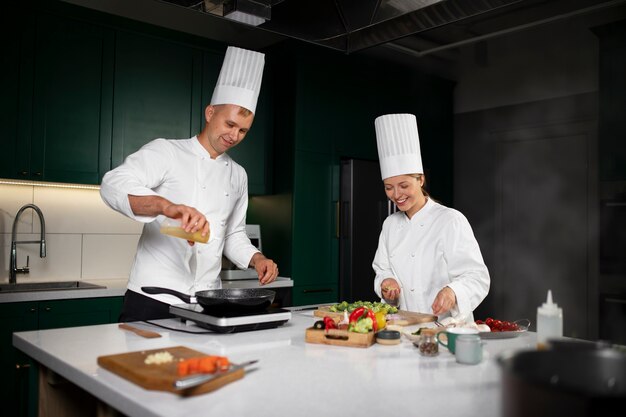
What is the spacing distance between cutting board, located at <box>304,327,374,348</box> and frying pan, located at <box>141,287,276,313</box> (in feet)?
0.74

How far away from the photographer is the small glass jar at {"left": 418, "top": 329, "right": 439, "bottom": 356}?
4.95 ft

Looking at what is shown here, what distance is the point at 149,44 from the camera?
378 centimetres

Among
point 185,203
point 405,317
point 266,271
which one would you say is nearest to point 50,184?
point 185,203

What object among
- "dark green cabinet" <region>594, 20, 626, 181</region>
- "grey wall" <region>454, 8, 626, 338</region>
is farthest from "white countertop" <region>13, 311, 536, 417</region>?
"grey wall" <region>454, 8, 626, 338</region>

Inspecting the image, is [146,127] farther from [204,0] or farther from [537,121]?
[537,121]

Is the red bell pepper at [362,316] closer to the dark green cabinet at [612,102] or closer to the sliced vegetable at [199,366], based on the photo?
the sliced vegetable at [199,366]

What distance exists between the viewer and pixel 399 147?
2.62 m

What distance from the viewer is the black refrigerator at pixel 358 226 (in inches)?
174

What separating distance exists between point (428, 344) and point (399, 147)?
1.30 meters

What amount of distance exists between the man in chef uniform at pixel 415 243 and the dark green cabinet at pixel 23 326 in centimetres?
180

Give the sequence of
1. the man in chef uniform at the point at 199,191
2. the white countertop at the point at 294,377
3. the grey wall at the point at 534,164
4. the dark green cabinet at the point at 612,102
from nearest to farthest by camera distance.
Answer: the white countertop at the point at 294,377 → the man in chef uniform at the point at 199,191 → the dark green cabinet at the point at 612,102 → the grey wall at the point at 534,164

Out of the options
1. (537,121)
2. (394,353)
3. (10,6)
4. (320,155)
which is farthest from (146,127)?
(537,121)

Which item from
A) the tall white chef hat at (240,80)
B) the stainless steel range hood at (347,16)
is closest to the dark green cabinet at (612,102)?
the stainless steel range hood at (347,16)

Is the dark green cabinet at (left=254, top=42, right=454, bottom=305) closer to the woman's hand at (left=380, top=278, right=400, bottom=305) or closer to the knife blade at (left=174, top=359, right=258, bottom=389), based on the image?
the woman's hand at (left=380, top=278, right=400, bottom=305)
